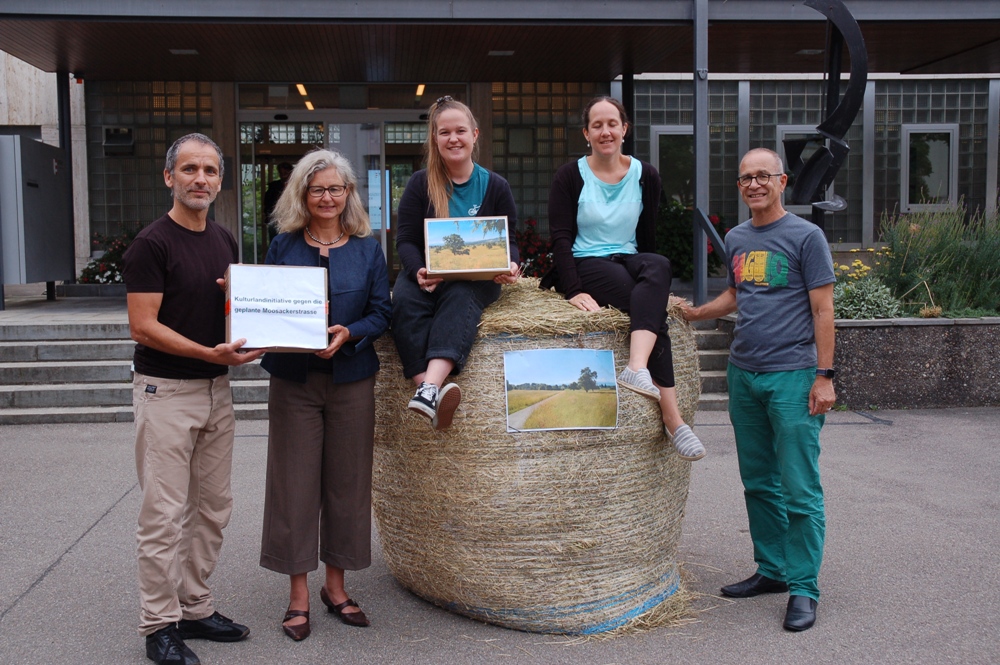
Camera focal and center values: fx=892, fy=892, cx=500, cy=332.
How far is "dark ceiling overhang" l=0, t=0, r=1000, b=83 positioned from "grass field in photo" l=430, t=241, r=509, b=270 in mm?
6951

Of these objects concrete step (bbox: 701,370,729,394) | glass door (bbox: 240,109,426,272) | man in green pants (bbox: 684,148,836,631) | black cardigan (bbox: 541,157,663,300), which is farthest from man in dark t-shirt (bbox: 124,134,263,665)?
glass door (bbox: 240,109,426,272)

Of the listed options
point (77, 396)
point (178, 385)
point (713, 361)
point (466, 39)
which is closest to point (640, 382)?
point (178, 385)

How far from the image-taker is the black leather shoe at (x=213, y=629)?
3467 millimetres

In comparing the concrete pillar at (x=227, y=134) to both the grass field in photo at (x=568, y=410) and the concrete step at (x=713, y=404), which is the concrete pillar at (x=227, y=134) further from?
the grass field in photo at (x=568, y=410)

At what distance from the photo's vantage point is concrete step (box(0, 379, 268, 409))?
7844mm

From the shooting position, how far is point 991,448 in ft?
21.5

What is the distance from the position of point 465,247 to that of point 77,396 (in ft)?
19.2

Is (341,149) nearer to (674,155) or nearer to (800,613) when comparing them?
(674,155)

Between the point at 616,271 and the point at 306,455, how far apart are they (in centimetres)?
142

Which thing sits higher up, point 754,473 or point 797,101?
point 797,101

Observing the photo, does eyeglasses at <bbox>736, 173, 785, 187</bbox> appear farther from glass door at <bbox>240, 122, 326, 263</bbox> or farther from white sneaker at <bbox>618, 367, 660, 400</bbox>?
glass door at <bbox>240, 122, 326, 263</bbox>

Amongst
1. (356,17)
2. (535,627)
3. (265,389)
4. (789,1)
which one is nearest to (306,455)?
(535,627)

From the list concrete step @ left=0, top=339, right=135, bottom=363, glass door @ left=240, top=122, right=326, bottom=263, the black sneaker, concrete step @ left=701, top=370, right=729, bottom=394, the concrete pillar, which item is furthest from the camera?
glass door @ left=240, top=122, right=326, bottom=263

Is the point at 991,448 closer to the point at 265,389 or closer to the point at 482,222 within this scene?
the point at 482,222
